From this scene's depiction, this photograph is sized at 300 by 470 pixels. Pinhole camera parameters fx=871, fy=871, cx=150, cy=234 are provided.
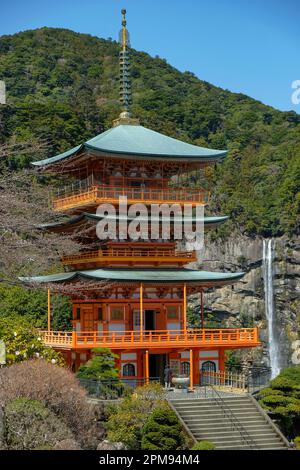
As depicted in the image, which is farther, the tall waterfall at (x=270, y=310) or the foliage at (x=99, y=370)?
the tall waterfall at (x=270, y=310)

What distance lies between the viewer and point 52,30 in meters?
122

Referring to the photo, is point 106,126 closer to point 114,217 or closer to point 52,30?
point 52,30

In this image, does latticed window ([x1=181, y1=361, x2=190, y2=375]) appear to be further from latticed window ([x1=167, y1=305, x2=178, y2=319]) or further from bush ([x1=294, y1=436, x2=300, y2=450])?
bush ([x1=294, y1=436, x2=300, y2=450])

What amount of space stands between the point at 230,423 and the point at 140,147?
12454 millimetres

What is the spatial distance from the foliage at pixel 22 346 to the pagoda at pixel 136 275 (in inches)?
78.4

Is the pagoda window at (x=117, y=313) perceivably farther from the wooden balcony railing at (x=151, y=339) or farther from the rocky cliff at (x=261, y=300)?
the rocky cliff at (x=261, y=300)

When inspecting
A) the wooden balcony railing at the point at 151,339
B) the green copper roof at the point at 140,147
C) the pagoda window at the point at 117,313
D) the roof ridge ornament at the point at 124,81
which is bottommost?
the wooden balcony railing at the point at 151,339

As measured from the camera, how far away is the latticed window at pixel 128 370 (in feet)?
110

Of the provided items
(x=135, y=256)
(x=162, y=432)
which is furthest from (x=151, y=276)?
(x=162, y=432)

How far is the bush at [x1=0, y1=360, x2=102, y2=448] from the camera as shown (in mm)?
23547

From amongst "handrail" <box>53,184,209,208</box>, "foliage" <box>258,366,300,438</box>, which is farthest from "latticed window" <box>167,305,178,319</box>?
"foliage" <box>258,366,300,438</box>

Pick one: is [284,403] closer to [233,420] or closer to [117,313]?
[233,420]

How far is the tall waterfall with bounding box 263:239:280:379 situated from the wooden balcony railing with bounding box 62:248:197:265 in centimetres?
3254

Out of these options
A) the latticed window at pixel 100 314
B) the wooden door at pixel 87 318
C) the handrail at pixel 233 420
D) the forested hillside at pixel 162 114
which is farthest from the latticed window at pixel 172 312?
the forested hillside at pixel 162 114
